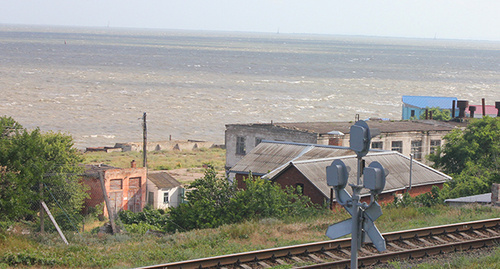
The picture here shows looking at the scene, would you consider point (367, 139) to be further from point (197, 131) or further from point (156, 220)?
point (197, 131)

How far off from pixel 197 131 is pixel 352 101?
148 ft

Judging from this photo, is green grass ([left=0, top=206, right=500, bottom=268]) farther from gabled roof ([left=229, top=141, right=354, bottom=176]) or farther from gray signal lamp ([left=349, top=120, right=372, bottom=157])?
gabled roof ([left=229, top=141, right=354, bottom=176])

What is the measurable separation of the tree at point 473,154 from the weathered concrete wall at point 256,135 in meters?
7.61

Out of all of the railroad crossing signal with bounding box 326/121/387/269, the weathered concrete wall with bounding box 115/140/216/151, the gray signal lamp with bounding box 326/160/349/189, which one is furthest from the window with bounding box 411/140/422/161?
the gray signal lamp with bounding box 326/160/349/189

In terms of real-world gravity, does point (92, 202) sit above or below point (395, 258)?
below

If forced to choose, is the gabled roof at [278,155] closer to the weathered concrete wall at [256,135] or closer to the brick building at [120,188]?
the weathered concrete wall at [256,135]

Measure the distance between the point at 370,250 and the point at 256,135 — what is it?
25787mm

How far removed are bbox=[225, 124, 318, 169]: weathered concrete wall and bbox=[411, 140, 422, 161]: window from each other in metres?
7.32

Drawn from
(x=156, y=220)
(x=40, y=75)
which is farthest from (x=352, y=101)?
(x=156, y=220)

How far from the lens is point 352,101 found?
117500mm

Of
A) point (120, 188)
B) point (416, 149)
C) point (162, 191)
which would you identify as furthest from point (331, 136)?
point (120, 188)

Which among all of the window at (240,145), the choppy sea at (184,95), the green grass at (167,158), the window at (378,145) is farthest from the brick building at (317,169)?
the choppy sea at (184,95)

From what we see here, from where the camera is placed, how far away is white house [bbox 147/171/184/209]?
1411 inches

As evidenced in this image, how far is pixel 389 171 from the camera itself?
25.7m
